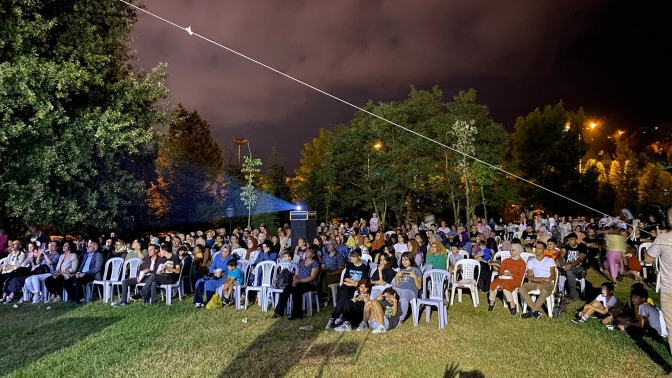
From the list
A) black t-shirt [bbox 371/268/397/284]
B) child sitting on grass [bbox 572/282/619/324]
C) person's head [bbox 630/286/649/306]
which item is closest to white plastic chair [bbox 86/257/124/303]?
black t-shirt [bbox 371/268/397/284]

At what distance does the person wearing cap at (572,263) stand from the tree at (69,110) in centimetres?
1056

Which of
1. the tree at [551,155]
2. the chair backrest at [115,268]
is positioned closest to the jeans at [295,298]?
the chair backrest at [115,268]

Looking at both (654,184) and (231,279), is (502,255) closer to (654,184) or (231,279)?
(231,279)

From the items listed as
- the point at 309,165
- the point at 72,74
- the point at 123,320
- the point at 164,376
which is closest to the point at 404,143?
the point at 309,165

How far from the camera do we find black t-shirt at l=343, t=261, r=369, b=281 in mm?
7059

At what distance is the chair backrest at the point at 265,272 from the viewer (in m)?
7.74

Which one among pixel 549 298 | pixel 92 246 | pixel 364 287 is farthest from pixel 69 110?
pixel 549 298

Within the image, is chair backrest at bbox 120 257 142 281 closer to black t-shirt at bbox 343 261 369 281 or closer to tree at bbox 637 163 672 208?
black t-shirt at bbox 343 261 369 281

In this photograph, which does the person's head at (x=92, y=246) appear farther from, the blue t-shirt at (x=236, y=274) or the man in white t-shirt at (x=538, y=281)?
the man in white t-shirt at (x=538, y=281)

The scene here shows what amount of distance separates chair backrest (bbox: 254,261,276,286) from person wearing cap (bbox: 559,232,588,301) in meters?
5.11

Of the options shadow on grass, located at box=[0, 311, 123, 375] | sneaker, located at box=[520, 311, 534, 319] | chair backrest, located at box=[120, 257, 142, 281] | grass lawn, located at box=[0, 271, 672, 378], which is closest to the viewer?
grass lawn, located at box=[0, 271, 672, 378]

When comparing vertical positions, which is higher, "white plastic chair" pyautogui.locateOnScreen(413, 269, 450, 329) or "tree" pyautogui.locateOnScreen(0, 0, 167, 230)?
"tree" pyautogui.locateOnScreen(0, 0, 167, 230)

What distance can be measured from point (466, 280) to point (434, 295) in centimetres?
121

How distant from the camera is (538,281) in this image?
22.0 feet
